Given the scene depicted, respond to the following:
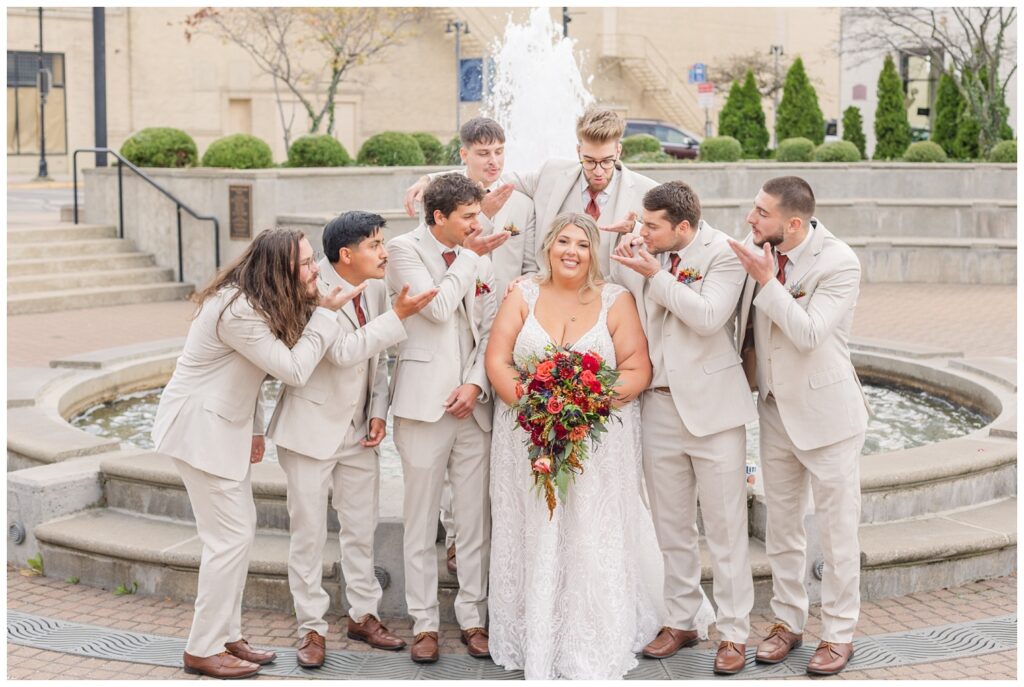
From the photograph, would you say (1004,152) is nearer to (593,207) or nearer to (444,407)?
(593,207)

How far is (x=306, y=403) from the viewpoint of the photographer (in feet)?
18.9

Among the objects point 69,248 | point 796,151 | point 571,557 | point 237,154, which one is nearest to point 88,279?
point 69,248

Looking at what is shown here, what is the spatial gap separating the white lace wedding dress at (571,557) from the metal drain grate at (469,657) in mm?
→ 168

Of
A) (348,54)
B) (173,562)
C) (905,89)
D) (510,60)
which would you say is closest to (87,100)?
(348,54)

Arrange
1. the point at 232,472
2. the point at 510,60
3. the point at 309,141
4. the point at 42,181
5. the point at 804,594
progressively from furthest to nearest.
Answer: the point at 42,181 < the point at 510,60 < the point at 309,141 < the point at 804,594 < the point at 232,472

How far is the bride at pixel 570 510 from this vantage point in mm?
5711

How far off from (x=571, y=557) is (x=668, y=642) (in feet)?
1.93

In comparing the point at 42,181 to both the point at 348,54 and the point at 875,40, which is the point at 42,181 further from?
the point at 875,40

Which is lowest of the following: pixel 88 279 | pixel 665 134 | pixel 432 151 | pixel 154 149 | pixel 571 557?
pixel 571 557

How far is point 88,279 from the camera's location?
668 inches

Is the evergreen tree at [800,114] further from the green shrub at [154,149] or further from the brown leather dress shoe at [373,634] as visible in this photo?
the brown leather dress shoe at [373,634]

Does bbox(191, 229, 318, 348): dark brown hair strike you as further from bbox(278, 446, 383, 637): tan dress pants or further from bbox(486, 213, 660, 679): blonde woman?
bbox(486, 213, 660, 679): blonde woman

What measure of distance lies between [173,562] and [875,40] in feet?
107


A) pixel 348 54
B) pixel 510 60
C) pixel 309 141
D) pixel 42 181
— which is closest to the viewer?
pixel 309 141
